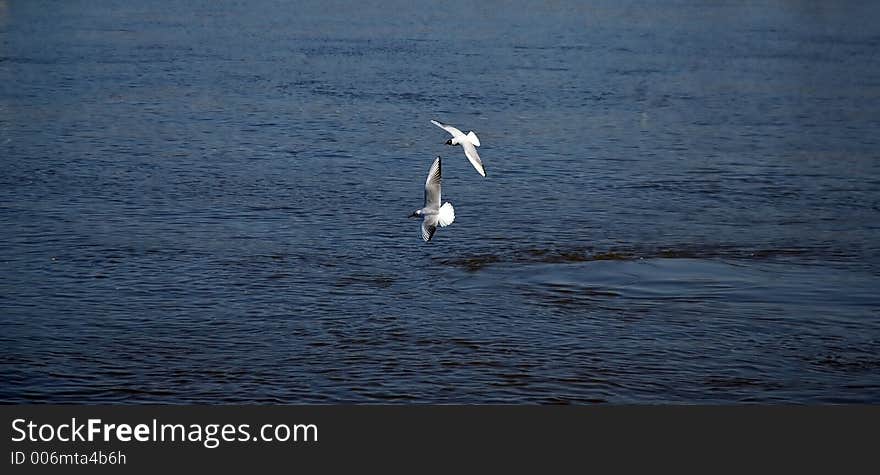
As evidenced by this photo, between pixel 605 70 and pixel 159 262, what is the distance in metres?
16.4

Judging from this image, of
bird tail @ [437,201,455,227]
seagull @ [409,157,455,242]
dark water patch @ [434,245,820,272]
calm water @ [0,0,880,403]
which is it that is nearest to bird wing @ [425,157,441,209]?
seagull @ [409,157,455,242]

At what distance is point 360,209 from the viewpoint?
17.1 m

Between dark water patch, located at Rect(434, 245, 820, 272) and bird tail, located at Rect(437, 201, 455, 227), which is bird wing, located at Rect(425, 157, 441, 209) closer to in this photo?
bird tail, located at Rect(437, 201, 455, 227)

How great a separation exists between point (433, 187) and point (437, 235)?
307cm

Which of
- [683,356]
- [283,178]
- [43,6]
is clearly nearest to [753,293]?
[683,356]

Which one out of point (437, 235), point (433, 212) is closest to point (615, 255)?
point (437, 235)

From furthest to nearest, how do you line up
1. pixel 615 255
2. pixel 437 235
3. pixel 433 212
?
pixel 437 235 → pixel 615 255 → pixel 433 212

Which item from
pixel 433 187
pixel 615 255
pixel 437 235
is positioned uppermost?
pixel 433 187

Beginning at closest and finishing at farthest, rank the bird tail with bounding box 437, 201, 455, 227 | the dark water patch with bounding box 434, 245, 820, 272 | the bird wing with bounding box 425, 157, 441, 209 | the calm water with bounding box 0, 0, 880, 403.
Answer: the calm water with bounding box 0, 0, 880, 403, the bird tail with bounding box 437, 201, 455, 227, the bird wing with bounding box 425, 157, 441, 209, the dark water patch with bounding box 434, 245, 820, 272

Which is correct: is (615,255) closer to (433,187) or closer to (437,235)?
(437,235)

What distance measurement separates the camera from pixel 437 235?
52.6 ft

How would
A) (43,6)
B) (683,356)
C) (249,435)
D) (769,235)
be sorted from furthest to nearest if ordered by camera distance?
(43,6) < (769,235) < (683,356) < (249,435)

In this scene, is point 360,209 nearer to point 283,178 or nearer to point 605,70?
point 283,178

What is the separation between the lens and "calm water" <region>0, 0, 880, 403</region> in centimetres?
1200
